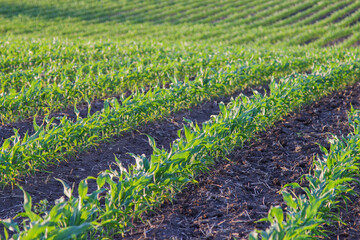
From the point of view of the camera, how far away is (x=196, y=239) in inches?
114

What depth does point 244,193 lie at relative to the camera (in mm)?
3584

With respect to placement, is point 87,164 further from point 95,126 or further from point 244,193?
point 244,193

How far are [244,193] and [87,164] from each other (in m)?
2.01

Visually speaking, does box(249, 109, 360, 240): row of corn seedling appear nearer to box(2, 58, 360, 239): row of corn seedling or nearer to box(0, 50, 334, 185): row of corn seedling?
box(2, 58, 360, 239): row of corn seedling

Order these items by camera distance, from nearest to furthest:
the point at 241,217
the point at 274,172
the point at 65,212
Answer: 1. the point at 65,212
2. the point at 241,217
3. the point at 274,172

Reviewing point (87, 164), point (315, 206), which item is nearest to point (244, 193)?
point (315, 206)

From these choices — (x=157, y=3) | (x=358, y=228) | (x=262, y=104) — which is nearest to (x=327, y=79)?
(x=262, y=104)

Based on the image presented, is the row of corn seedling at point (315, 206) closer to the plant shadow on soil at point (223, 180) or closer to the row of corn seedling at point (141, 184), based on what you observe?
the plant shadow on soil at point (223, 180)

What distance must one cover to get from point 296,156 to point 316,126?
141cm

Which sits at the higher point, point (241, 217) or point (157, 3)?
point (157, 3)

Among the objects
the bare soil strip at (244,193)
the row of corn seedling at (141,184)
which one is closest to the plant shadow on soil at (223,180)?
the bare soil strip at (244,193)

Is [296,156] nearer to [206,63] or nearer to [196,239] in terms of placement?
[196,239]

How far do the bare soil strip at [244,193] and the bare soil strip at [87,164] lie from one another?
3.56ft

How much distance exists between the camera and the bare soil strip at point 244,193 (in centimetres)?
298
